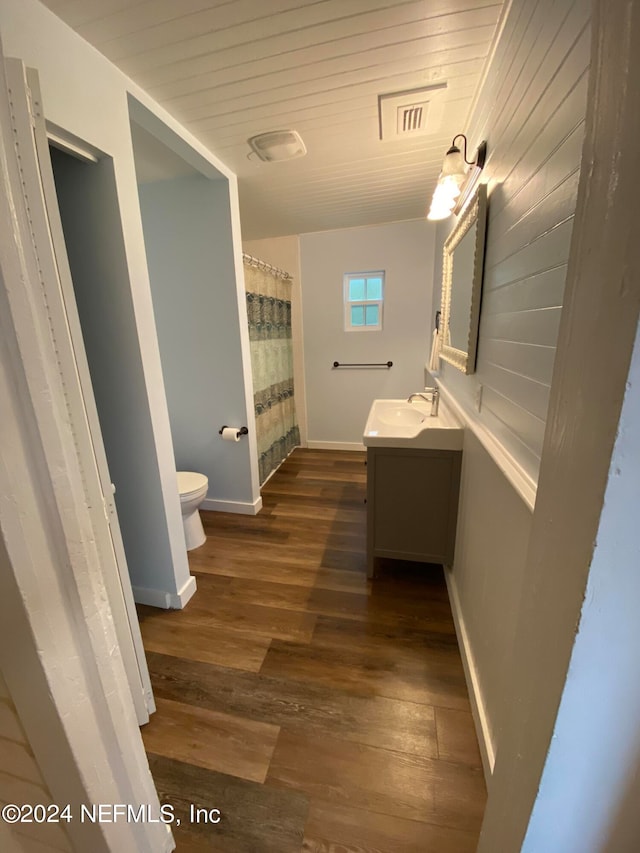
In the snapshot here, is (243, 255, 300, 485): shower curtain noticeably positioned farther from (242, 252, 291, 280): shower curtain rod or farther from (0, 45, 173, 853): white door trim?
(0, 45, 173, 853): white door trim

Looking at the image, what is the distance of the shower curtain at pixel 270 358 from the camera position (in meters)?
2.60

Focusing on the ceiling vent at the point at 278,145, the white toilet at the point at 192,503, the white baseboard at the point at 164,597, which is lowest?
the white baseboard at the point at 164,597

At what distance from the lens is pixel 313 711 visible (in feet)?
3.89

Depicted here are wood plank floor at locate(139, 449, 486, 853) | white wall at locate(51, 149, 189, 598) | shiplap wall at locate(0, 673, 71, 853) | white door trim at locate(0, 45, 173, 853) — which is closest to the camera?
white door trim at locate(0, 45, 173, 853)

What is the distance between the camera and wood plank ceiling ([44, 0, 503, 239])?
3.41 ft

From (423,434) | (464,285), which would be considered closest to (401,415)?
(423,434)

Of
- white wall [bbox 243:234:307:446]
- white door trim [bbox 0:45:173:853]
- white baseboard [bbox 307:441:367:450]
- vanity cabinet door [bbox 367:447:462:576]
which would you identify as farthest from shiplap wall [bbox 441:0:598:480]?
white baseboard [bbox 307:441:367:450]

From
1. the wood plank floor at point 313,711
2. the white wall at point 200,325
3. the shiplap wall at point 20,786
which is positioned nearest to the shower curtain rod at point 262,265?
the white wall at point 200,325

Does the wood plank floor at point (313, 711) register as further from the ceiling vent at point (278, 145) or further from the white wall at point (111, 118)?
the ceiling vent at point (278, 145)

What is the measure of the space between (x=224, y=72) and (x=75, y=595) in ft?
5.96

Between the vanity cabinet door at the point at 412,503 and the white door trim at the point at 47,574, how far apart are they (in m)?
1.28

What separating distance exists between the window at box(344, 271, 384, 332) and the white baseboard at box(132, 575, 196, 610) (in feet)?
9.22

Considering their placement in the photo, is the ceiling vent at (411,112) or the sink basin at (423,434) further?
the sink basin at (423,434)

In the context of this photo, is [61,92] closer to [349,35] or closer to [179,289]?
[349,35]
